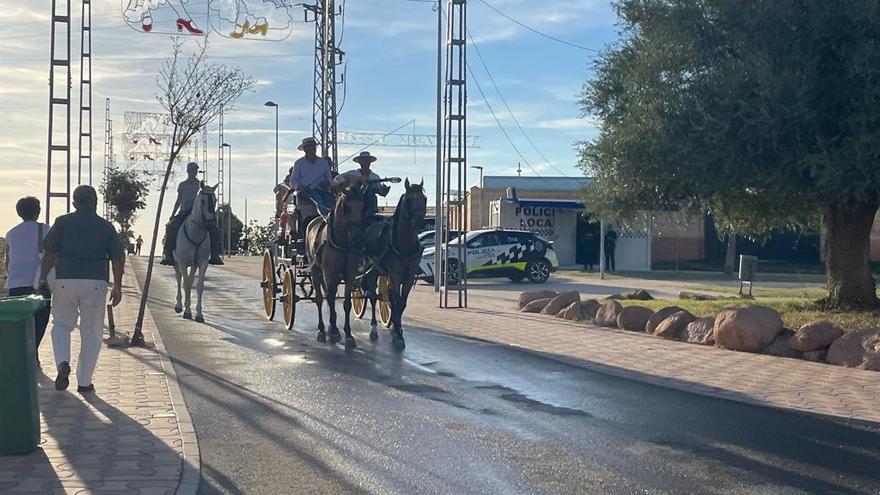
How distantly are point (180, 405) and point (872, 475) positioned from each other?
19.2 ft

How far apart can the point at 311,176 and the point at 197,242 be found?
109 inches

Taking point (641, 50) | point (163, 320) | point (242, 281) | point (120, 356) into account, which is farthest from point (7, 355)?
point (242, 281)

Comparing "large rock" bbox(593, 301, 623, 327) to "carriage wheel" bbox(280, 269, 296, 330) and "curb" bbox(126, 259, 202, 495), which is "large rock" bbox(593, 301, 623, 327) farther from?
"curb" bbox(126, 259, 202, 495)

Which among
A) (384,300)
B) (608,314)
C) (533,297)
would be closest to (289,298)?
(384,300)

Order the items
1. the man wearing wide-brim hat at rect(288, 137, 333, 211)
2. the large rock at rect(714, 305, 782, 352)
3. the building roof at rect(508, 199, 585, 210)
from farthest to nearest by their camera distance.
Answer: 1. the building roof at rect(508, 199, 585, 210)
2. the man wearing wide-brim hat at rect(288, 137, 333, 211)
3. the large rock at rect(714, 305, 782, 352)

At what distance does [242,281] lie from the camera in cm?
3316

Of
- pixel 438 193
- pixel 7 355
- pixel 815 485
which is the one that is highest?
pixel 438 193

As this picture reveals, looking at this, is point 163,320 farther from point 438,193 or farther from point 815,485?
point 815,485

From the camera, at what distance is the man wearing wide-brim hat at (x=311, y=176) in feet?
55.0

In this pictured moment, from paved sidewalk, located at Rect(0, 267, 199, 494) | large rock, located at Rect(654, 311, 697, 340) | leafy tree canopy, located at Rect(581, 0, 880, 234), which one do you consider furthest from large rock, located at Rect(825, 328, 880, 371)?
paved sidewalk, located at Rect(0, 267, 199, 494)

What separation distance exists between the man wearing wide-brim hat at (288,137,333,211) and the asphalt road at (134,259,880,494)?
12.6 ft

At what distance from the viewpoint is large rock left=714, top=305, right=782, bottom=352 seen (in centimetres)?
1417

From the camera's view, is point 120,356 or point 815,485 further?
point 120,356

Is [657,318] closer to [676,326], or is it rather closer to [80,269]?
[676,326]
